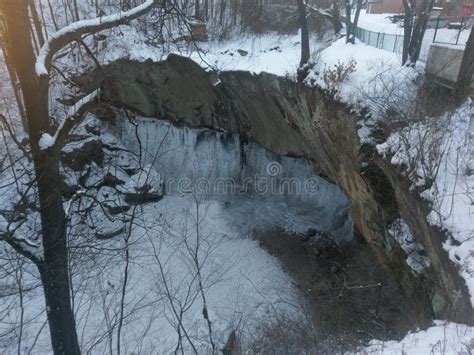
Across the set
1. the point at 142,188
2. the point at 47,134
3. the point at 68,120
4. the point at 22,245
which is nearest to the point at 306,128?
the point at 142,188

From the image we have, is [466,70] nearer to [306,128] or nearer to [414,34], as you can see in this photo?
[414,34]

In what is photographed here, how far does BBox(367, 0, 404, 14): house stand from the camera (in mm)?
30936

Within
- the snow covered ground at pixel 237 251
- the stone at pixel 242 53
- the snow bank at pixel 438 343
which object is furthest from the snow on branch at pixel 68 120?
the stone at pixel 242 53

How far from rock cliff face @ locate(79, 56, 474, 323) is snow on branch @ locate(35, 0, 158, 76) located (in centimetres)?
71

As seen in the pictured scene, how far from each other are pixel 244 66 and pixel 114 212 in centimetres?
773

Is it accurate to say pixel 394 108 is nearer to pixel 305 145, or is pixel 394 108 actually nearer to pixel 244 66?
pixel 305 145

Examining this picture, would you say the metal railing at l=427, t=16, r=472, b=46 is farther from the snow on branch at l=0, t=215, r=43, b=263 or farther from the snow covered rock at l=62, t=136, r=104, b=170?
the snow covered rock at l=62, t=136, r=104, b=170

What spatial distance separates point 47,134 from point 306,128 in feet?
33.0

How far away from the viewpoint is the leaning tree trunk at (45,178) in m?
4.03

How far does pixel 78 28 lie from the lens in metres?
4.10

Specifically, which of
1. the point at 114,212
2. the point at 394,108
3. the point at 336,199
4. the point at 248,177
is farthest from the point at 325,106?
the point at 114,212

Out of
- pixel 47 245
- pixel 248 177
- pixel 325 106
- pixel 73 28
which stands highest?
pixel 73 28

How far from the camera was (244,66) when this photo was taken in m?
16.0

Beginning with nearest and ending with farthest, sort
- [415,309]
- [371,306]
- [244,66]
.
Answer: [415,309] → [371,306] → [244,66]
